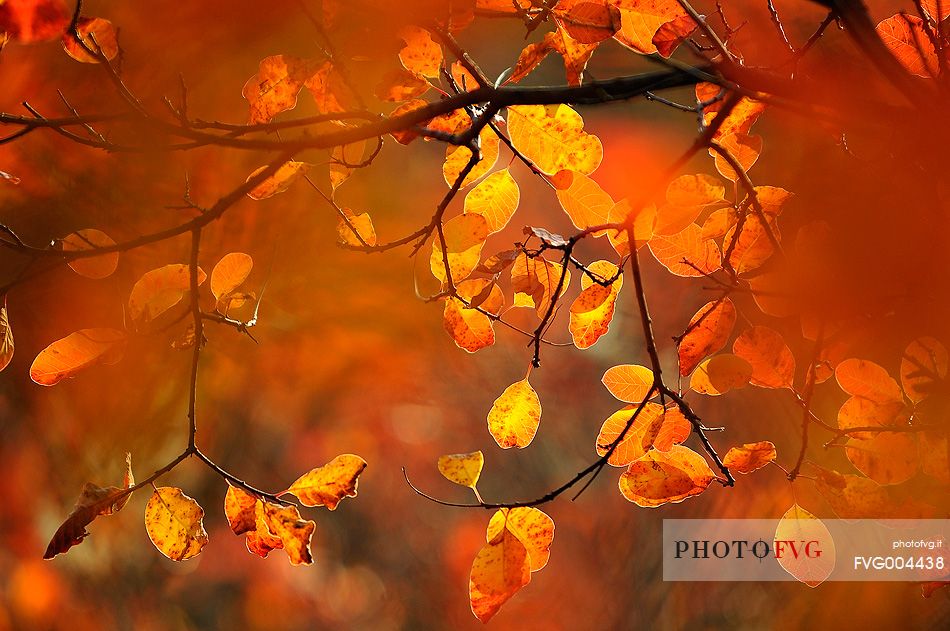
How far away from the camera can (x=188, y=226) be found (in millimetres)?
327

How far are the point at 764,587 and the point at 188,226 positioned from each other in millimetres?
1316

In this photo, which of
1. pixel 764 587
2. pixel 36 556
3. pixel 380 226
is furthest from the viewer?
pixel 380 226

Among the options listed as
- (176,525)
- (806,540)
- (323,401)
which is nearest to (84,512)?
(176,525)

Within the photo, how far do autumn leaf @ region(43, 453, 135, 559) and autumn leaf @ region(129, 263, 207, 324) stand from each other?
9 centimetres

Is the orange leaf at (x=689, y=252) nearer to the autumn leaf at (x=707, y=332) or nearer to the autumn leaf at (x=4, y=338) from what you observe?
the autumn leaf at (x=707, y=332)

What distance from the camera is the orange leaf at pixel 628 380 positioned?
416 millimetres

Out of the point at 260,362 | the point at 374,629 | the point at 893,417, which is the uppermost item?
the point at 893,417

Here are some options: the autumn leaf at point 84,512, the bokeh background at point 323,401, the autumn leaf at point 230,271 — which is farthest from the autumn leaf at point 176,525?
the bokeh background at point 323,401

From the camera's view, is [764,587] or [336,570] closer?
[764,587]

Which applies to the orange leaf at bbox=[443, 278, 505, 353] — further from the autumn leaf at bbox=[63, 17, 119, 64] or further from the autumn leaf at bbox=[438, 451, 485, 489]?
the autumn leaf at bbox=[63, 17, 119, 64]

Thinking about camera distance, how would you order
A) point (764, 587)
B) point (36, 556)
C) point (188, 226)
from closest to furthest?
point (188, 226), point (764, 587), point (36, 556)

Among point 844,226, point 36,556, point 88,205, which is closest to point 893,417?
point 844,226

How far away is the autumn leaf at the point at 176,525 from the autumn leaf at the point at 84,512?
0.02 meters

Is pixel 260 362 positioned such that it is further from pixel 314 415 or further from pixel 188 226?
pixel 188 226
